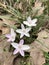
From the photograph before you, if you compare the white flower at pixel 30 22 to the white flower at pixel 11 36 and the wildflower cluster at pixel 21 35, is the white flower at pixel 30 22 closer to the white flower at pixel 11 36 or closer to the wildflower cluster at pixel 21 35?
the wildflower cluster at pixel 21 35

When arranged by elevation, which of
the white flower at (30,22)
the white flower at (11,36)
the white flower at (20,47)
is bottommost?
the white flower at (20,47)

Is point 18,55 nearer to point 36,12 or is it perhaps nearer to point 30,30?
point 30,30

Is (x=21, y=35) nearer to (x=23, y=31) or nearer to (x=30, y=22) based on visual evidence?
(x=23, y=31)

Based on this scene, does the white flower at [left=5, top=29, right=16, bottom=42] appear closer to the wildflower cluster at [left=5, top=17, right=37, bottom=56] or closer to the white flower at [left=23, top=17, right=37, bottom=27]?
the wildflower cluster at [left=5, top=17, right=37, bottom=56]

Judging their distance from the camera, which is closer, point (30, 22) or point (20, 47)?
point (20, 47)

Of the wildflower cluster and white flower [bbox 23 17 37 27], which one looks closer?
the wildflower cluster

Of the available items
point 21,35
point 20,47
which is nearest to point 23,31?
point 21,35

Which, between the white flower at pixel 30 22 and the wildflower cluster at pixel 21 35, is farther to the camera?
the white flower at pixel 30 22

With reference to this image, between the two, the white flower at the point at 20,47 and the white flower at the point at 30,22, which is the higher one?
the white flower at the point at 30,22

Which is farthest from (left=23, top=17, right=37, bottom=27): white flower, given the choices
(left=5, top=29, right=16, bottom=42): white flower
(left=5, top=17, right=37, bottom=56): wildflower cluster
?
(left=5, top=29, right=16, bottom=42): white flower

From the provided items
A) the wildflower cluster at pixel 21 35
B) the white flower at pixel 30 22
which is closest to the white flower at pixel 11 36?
the wildflower cluster at pixel 21 35

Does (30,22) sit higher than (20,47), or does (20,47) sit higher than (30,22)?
(30,22)
